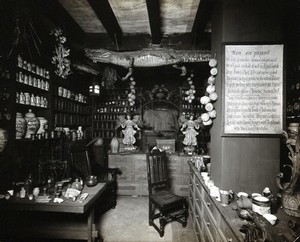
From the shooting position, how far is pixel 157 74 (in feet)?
23.9

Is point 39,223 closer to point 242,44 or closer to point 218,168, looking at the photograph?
point 218,168

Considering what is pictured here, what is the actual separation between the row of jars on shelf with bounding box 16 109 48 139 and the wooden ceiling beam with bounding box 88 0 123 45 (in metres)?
1.86

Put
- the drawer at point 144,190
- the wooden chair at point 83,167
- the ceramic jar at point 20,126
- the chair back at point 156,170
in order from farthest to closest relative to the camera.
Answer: the drawer at point 144,190 < the wooden chair at point 83,167 < the chair back at point 156,170 < the ceramic jar at point 20,126

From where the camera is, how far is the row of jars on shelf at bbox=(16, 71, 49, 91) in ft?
11.3

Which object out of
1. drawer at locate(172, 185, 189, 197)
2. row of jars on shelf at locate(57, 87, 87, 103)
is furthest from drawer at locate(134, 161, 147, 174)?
row of jars on shelf at locate(57, 87, 87, 103)

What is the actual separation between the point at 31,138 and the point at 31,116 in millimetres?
365

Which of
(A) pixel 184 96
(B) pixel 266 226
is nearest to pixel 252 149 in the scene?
(B) pixel 266 226

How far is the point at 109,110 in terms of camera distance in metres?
7.49

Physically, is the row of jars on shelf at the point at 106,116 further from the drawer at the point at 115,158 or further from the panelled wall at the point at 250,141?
the panelled wall at the point at 250,141

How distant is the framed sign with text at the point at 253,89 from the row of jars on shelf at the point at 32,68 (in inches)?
116

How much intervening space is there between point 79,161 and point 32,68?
1863mm

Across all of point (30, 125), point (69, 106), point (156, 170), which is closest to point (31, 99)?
point (30, 125)

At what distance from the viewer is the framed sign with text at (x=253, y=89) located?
7.65 feet

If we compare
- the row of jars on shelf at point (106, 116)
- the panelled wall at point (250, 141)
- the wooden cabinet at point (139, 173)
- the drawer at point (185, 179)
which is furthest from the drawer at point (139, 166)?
the panelled wall at point (250, 141)
